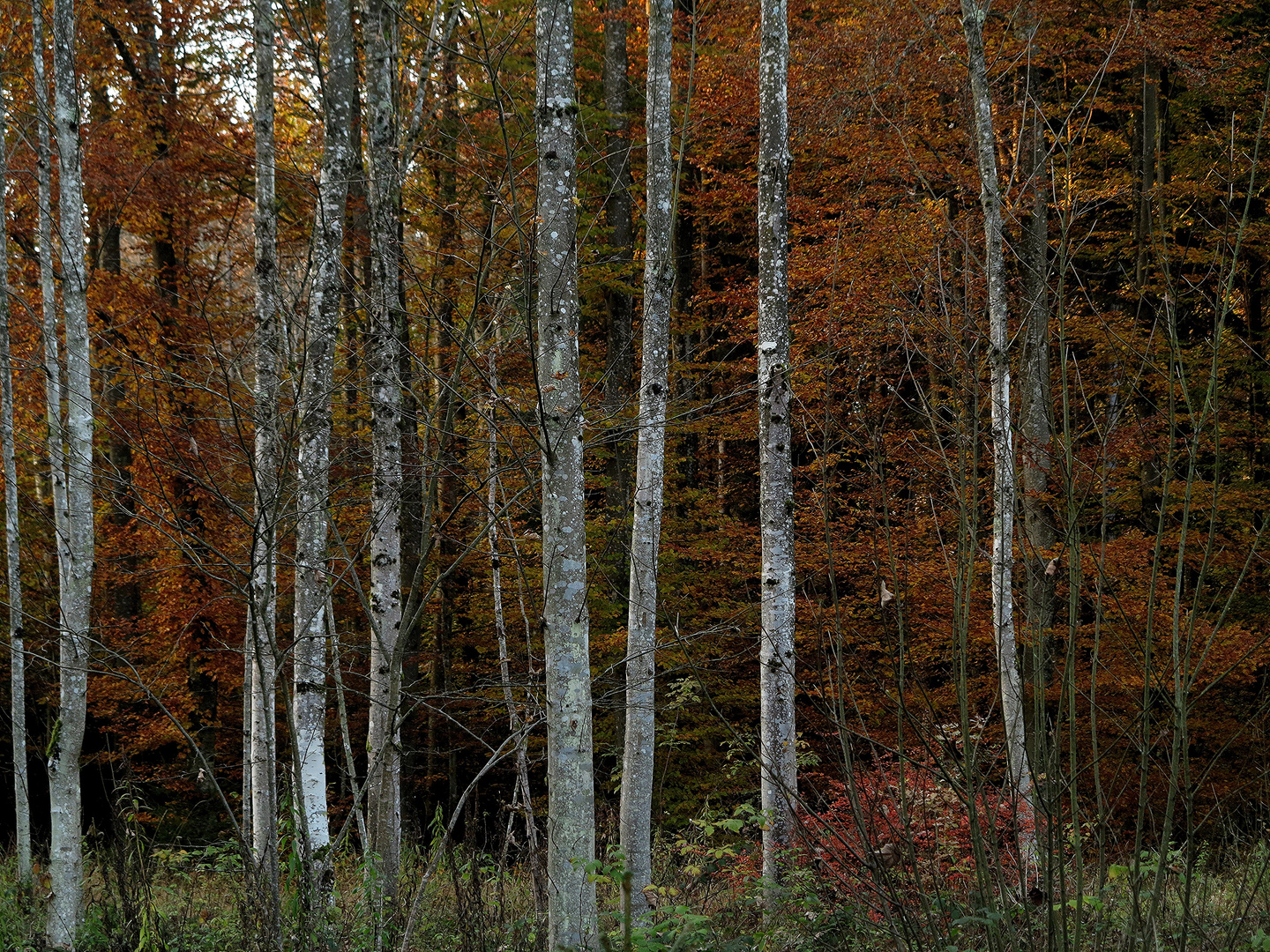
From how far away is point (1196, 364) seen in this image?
39.1ft

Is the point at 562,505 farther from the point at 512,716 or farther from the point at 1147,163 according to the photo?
the point at 1147,163

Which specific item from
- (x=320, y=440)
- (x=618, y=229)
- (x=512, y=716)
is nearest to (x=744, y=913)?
(x=512, y=716)

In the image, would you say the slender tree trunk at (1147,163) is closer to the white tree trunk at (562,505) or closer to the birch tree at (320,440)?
the birch tree at (320,440)

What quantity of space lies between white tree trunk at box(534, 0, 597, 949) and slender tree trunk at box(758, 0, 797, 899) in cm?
316

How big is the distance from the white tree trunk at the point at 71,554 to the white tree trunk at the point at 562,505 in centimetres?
446

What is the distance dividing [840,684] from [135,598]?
13.8m

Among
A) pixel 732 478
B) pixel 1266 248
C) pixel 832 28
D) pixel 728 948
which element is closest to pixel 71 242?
pixel 728 948

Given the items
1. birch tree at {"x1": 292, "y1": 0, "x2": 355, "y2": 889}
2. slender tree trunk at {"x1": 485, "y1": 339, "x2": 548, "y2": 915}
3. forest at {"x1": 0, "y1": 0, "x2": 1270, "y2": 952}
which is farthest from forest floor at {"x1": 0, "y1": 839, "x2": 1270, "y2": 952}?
birch tree at {"x1": 292, "y1": 0, "x2": 355, "y2": 889}

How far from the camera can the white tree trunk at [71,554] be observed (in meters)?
6.37

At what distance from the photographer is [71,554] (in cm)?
654

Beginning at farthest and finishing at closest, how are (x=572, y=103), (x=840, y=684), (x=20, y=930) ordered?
(x=20, y=930) → (x=572, y=103) → (x=840, y=684)

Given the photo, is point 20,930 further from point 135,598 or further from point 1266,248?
point 1266,248

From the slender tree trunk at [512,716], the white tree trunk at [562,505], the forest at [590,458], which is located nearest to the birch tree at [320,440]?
the forest at [590,458]

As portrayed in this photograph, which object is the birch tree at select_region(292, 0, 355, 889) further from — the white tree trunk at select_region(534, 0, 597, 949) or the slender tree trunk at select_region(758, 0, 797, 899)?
the slender tree trunk at select_region(758, 0, 797, 899)
